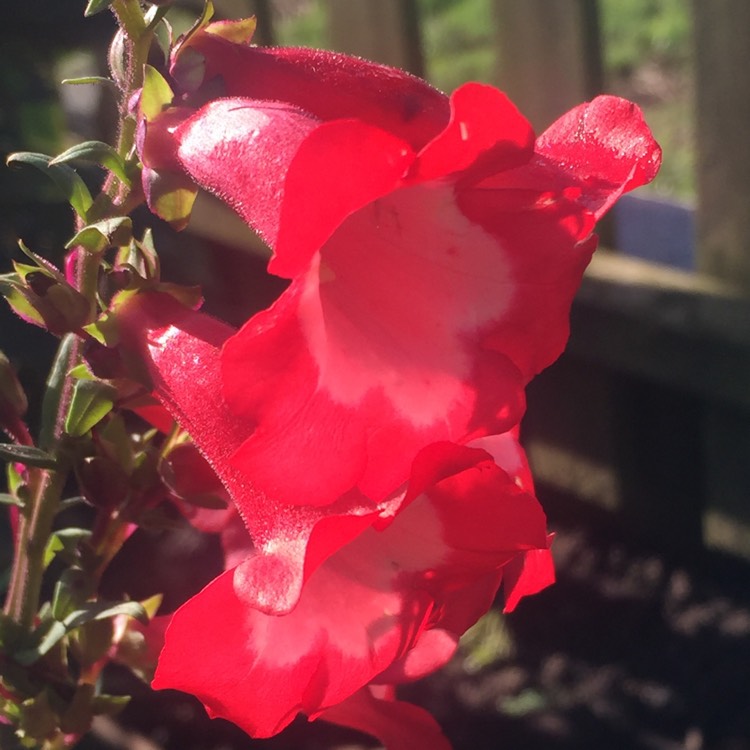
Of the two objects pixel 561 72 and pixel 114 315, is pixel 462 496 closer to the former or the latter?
pixel 114 315

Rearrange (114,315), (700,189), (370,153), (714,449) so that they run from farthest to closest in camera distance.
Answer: (714,449)
(700,189)
(114,315)
(370,153)

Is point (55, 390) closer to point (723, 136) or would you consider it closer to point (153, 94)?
point (153, 94)

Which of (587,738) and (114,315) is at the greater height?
(114,315)

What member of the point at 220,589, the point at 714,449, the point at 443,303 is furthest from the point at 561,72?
the point at 220,589

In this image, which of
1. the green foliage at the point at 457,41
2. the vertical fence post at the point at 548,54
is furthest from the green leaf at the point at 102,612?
the green foliage at the point at 457,41

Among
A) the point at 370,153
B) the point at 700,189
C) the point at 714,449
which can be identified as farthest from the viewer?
the point at 714,449

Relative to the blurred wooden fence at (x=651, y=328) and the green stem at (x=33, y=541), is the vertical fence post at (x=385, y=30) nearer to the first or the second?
the blurred wooden fence at (x=651, y=328)
